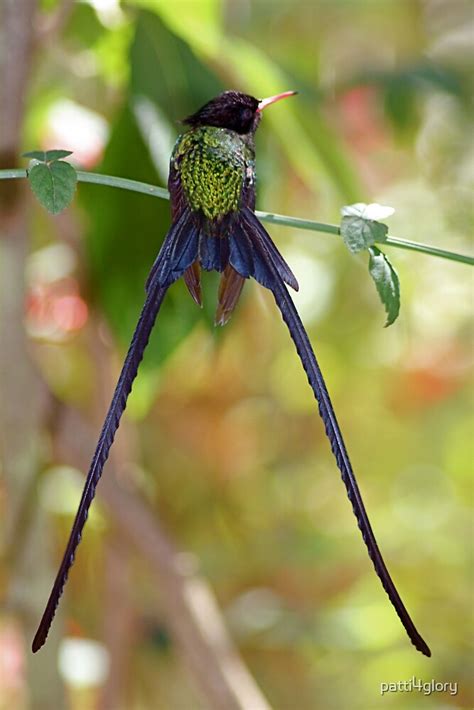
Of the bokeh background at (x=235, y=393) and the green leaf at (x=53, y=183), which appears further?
the bokeh background at (x=235, y=393)

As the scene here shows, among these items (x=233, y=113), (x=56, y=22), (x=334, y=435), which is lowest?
(x=334, y=435)

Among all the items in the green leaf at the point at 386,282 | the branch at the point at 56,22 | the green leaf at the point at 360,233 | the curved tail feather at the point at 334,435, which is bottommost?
the curved tail feather at the point at 334,435

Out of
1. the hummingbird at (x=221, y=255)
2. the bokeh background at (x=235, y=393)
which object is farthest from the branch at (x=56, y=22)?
the hummingbird at (x=221, y=255)

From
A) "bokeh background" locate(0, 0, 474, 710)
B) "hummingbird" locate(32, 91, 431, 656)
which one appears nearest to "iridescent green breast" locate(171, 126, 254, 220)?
"hummingbird" locate(32, 91, 431, 656)

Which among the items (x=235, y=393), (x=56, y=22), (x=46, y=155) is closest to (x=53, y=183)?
(x=46, y=155)

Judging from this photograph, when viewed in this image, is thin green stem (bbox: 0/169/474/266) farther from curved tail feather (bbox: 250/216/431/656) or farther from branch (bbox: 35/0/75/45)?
branch (bbox: 35/0/75/45)

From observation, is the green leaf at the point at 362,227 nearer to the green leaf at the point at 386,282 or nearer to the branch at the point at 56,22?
the green leaf at the point at 386,282

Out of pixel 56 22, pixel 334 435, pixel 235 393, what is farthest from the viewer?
pixel 235 393

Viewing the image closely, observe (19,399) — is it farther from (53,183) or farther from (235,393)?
(235,393)
